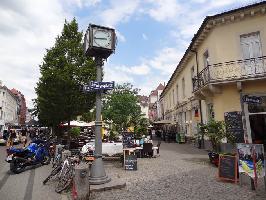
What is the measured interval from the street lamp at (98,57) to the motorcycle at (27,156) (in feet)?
15.8

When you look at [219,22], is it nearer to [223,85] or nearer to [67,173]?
[223,85]

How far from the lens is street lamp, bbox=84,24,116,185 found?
7477 mm

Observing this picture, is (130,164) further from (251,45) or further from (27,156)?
(251,45)

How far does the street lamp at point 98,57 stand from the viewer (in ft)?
24.5

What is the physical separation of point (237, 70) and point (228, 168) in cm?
779

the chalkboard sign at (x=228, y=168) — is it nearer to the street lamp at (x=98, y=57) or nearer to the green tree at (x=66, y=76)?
Answer: the street lamp at (x=98, y=57)

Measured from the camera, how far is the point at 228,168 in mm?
7914

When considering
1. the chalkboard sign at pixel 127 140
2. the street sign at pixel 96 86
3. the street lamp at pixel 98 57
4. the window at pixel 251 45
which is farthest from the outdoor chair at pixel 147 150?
the street sign at pixel 96 86

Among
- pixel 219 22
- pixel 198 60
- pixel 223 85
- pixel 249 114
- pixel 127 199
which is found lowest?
pixel 127 199

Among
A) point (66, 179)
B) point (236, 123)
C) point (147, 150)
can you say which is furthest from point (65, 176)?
point (236, 123)

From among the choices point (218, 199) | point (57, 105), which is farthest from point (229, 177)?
point (57, 105)

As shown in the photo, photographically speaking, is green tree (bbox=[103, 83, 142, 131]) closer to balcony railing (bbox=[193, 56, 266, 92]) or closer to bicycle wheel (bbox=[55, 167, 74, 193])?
balcony railing (bbox=[193, 56, 266, 92])

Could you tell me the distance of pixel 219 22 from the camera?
14961 mm

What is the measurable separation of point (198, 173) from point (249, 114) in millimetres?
6940
